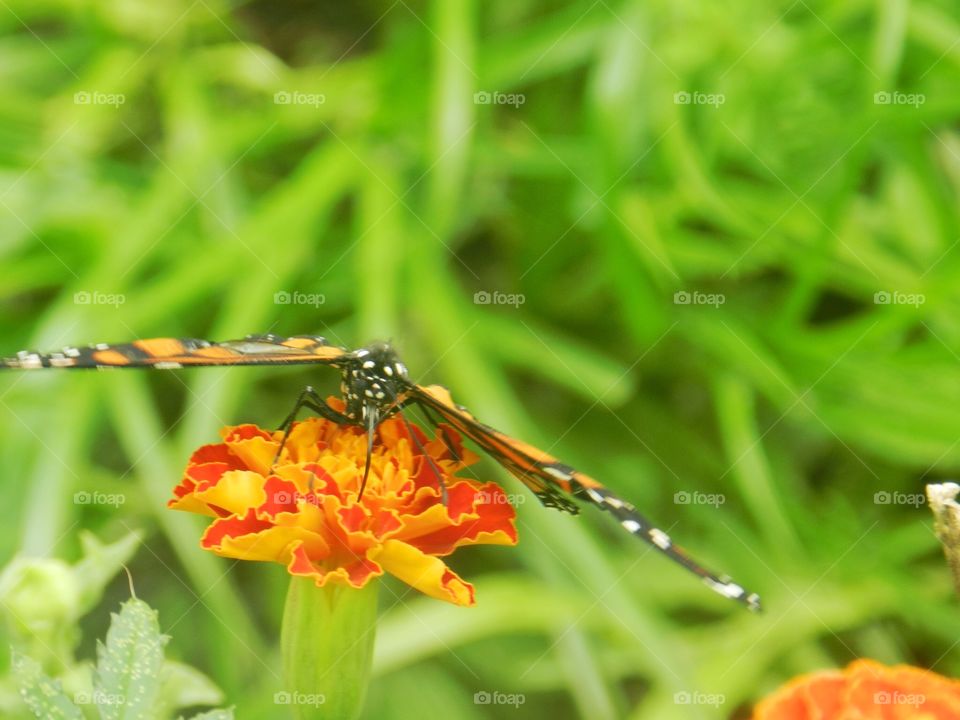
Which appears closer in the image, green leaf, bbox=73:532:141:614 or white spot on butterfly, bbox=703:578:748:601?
white spot on butterfly, bbox=703:578:748:601

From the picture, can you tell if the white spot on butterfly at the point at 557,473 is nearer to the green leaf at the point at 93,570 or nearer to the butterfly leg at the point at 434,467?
the butterfly leg at the point at 434,467

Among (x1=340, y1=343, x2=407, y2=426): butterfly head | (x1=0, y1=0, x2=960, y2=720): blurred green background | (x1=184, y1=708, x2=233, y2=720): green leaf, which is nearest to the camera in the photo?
(x1=184, y1=708, x2=233, y2=720): green leaf

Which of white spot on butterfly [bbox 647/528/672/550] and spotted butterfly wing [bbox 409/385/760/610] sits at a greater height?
spotted butterfly wing [bbox 409/385/760/610]

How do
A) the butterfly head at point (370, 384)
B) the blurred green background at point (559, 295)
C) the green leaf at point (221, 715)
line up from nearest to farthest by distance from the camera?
the green leaf at point (221, 715), the butterfly head at point (370, 384), the blurred green background at point (559, 295)

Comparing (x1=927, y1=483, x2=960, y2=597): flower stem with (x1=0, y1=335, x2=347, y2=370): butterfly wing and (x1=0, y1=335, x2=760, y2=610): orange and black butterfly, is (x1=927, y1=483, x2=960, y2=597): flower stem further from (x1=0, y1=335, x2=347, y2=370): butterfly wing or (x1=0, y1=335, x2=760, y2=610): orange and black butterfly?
(x1=0, y1=335, x2=347, y2=370): butterfly wing

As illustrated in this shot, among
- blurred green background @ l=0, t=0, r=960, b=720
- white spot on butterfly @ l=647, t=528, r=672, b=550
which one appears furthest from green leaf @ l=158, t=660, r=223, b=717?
blurred green background @ l=0, t=0, r=960, b=720

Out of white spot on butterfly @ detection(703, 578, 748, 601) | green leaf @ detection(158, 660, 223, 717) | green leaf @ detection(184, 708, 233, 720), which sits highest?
white spot on butterfly @ detection(703, 578, 748, 601)

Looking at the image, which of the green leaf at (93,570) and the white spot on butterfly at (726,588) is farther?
the green leaf at (93,570)

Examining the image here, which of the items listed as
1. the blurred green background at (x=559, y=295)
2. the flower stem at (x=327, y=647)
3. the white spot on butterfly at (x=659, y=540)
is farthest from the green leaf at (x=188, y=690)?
the blurred green background at (x=559, y=295)
